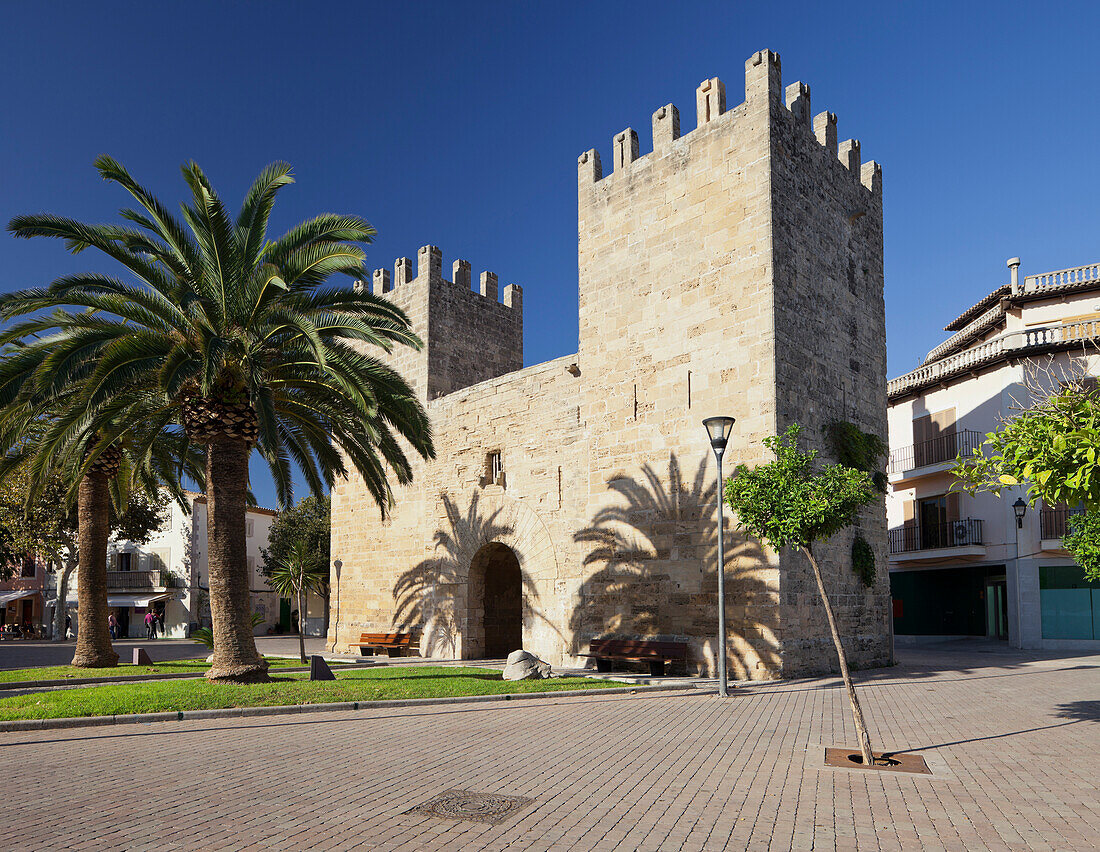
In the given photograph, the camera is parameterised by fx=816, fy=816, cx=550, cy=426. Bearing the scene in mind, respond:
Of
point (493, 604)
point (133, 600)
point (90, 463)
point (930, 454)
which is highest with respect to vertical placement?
point (930, 454)

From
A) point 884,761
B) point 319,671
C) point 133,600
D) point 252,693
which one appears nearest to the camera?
point 884,761

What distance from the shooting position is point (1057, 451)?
257 inches

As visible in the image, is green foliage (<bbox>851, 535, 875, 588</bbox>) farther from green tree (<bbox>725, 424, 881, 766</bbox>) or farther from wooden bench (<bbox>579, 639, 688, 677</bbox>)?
green tree (<bbox>725, 424, 881, 766</bbox>)

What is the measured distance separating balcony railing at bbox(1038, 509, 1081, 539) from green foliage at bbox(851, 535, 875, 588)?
989 centimetres

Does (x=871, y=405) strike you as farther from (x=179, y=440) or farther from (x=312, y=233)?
(x=179, y=440)

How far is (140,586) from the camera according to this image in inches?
1524

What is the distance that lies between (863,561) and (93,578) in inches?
565

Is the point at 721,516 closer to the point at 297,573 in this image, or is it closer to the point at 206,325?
the point at 206,325

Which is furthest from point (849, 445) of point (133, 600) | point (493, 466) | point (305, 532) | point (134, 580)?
point (134, 580)

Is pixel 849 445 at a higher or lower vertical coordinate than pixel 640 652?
higher

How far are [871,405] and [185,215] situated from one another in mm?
12953

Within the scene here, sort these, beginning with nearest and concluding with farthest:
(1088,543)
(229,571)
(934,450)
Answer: (229,571) → (1088,543) → (934,450)

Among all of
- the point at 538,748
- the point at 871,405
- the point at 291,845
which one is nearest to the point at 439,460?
the point at 871,405

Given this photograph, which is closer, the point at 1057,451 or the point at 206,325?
the point at 1057,451
